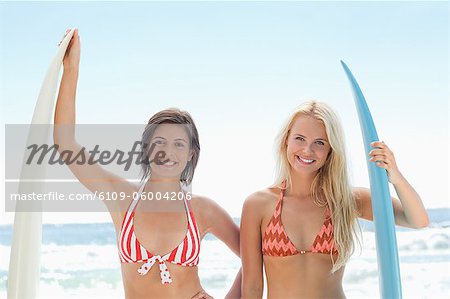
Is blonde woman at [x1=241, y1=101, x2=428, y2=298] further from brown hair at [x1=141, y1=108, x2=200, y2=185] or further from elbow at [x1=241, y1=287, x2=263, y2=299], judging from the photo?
brown hair at [x1=141, y1=108, x2=200, y2=185]

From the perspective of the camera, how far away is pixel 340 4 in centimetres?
1586

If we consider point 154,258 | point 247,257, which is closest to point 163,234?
point 154,258

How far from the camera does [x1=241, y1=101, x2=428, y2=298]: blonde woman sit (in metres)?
3.29

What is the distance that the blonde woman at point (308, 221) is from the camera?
10.8ft

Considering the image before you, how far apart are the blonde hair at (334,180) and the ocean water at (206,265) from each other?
8.86 m

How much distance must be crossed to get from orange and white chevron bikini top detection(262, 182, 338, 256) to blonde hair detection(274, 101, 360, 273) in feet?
0.14

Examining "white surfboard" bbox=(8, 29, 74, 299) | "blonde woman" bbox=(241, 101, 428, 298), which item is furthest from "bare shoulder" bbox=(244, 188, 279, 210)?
"white surfboard" bbox=(8, 29, 74, 299)

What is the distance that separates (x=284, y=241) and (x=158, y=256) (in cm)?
71

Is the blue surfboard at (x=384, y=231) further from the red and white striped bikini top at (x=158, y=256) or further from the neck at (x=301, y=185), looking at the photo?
the red and white striped bikini top at (x=158, y=256)

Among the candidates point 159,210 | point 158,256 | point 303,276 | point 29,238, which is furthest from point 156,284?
point 303,276

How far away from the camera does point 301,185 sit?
3506 mm

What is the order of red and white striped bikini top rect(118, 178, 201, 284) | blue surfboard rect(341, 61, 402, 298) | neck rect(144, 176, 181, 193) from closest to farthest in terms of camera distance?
1. blue surfboard rect(341, 61, 402, 298)
2. red and white striped bikini top rect(118, 178, 201, 284)
3. neck rect(144, 176, 181, 193)

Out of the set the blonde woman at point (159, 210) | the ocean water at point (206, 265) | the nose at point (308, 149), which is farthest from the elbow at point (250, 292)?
the ocean water at point (206, 265)

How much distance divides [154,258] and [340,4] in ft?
45.6
